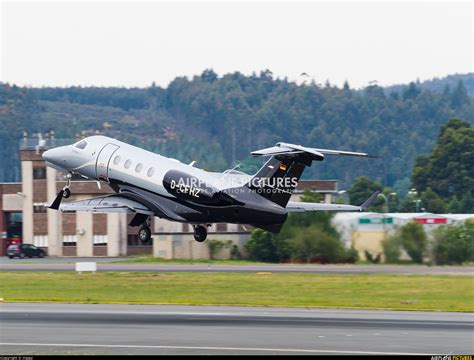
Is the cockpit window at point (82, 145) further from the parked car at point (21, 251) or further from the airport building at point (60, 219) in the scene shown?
the parked car at point (21, 251)

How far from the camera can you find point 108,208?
5516cm

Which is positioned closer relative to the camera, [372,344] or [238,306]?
[372,344]

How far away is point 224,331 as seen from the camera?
40.8m

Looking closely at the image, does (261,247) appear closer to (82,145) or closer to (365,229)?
(365,229)

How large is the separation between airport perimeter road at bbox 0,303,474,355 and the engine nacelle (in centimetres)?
581

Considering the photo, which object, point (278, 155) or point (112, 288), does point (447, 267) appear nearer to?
point (112, 288)

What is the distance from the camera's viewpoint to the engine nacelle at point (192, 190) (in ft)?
170

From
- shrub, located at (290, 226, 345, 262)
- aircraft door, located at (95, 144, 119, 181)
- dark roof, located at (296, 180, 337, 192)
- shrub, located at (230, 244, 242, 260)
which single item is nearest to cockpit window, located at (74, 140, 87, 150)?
aircraft door, located at (95, 144, 119, 181)

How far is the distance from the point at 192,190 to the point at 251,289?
44.0 ft

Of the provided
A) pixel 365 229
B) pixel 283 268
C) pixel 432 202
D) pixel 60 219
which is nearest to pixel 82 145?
pixel 283 268

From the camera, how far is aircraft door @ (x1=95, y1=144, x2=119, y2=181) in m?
56.3

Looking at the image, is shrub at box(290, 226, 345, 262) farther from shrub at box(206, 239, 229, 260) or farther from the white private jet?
the white private jet

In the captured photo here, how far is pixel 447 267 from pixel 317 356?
1911 inches

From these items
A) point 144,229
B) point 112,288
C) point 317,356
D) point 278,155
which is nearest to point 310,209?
point 278,155
